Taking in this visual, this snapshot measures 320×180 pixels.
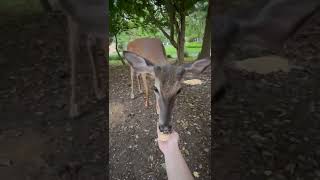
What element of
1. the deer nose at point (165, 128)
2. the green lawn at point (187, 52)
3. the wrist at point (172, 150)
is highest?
the green lawn at point (187, 52)

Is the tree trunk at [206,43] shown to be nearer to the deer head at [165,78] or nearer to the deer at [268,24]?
the deer head at [165,78]

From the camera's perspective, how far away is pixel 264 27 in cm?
66

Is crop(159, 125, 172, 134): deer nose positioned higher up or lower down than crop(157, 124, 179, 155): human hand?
higher up

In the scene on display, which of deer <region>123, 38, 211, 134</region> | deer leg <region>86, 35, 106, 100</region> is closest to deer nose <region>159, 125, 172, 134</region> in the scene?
deer <region>123, 38, 211, 134</region>

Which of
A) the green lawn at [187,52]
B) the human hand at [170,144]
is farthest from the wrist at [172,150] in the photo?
the green lawn at [187,52]

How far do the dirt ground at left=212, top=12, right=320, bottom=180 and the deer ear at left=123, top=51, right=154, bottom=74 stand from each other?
0.30 metres

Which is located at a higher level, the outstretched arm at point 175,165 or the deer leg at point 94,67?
the deer leg at point 94,67

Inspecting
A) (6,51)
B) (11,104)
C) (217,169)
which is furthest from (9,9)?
(217,169)

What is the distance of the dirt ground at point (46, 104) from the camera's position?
71cm

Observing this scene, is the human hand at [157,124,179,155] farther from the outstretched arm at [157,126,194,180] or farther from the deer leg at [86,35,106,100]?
the deer leg at [86,35,106,100]

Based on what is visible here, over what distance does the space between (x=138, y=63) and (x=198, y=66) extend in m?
0.16

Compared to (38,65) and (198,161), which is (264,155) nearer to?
(198,161)

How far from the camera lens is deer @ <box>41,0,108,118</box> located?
2.29 ft

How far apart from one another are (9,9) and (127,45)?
0.53m
